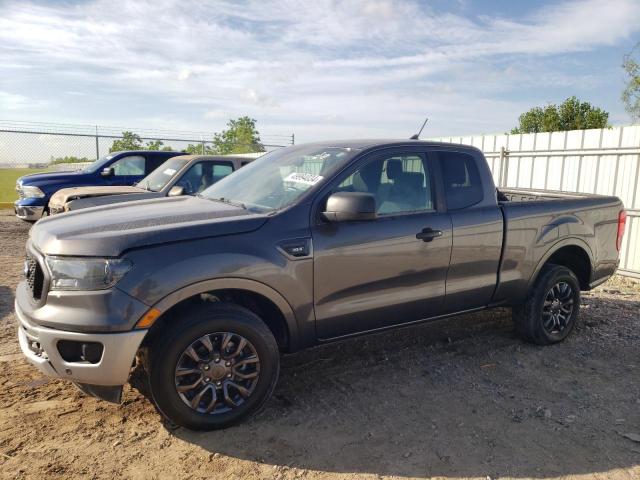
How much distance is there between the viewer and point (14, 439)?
10.2ft

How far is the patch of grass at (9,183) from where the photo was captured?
655 inches

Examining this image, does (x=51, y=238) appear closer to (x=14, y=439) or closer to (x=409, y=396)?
(x=14, y=439)

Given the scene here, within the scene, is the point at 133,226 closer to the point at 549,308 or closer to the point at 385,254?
the point at 385,254

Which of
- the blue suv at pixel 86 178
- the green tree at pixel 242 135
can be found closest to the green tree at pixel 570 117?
the green tree at pixel 242 135

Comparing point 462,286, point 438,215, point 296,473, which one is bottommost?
A: point 296,473

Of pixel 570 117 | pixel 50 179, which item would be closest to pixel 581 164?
pixel 50 179

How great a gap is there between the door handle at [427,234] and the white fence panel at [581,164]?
5326mm

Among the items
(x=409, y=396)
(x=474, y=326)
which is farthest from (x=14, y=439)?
(x=474, y=326)

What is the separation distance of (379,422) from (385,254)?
3.75ft

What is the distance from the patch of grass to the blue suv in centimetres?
670

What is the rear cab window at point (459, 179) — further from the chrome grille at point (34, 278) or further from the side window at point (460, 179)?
the chrome grille at point (34, 278)

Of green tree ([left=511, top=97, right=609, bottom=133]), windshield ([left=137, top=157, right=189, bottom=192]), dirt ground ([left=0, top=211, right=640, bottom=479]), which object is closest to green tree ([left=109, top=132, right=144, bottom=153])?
windshield ([left=137, top=157, right=189, bottom=192])

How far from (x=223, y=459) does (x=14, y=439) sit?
51.4 inches

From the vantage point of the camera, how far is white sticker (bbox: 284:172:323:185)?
11.8 ft
